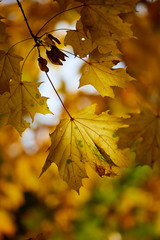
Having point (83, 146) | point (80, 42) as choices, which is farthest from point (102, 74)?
point (83, 146)

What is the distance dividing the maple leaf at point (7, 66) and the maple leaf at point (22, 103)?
0.40 feet

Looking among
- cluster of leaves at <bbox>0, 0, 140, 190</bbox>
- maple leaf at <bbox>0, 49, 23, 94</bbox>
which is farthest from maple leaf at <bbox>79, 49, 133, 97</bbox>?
maple leaf at <bbox>0, 49, 23, 94</bbox>

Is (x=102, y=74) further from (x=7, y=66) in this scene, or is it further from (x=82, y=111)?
(x=7, y=66)

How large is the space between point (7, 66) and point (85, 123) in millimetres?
514

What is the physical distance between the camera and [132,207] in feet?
16.2

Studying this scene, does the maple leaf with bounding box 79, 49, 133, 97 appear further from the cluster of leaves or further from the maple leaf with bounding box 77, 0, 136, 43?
the maple leaf with bounding box 77, 0, 136, 43

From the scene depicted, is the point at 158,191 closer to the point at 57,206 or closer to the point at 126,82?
the point at 57,206

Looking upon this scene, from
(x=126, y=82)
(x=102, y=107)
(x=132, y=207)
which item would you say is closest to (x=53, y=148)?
(x=126, y=82)

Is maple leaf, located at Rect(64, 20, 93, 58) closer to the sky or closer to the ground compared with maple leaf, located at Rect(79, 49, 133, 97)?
closer to the sky

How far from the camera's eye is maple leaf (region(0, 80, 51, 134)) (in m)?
1.24

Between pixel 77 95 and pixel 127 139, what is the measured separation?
241 centimetres

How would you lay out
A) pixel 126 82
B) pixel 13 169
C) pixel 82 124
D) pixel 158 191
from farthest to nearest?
pixel 158 191, pixel 13 169, pixel 82 124, pixel 126 82

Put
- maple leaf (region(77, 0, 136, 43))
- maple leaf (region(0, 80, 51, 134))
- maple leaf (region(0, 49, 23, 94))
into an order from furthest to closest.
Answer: maple leaf (region(0, 80, 51, 134)), maple leaf (region(0, 49, 23, 94)), maple leaf (region(77, 0, 136, 43))

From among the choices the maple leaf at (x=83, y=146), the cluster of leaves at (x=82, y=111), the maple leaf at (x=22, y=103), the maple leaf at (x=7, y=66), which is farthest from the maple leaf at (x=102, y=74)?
the maple leaf at (x=7, y=66)
